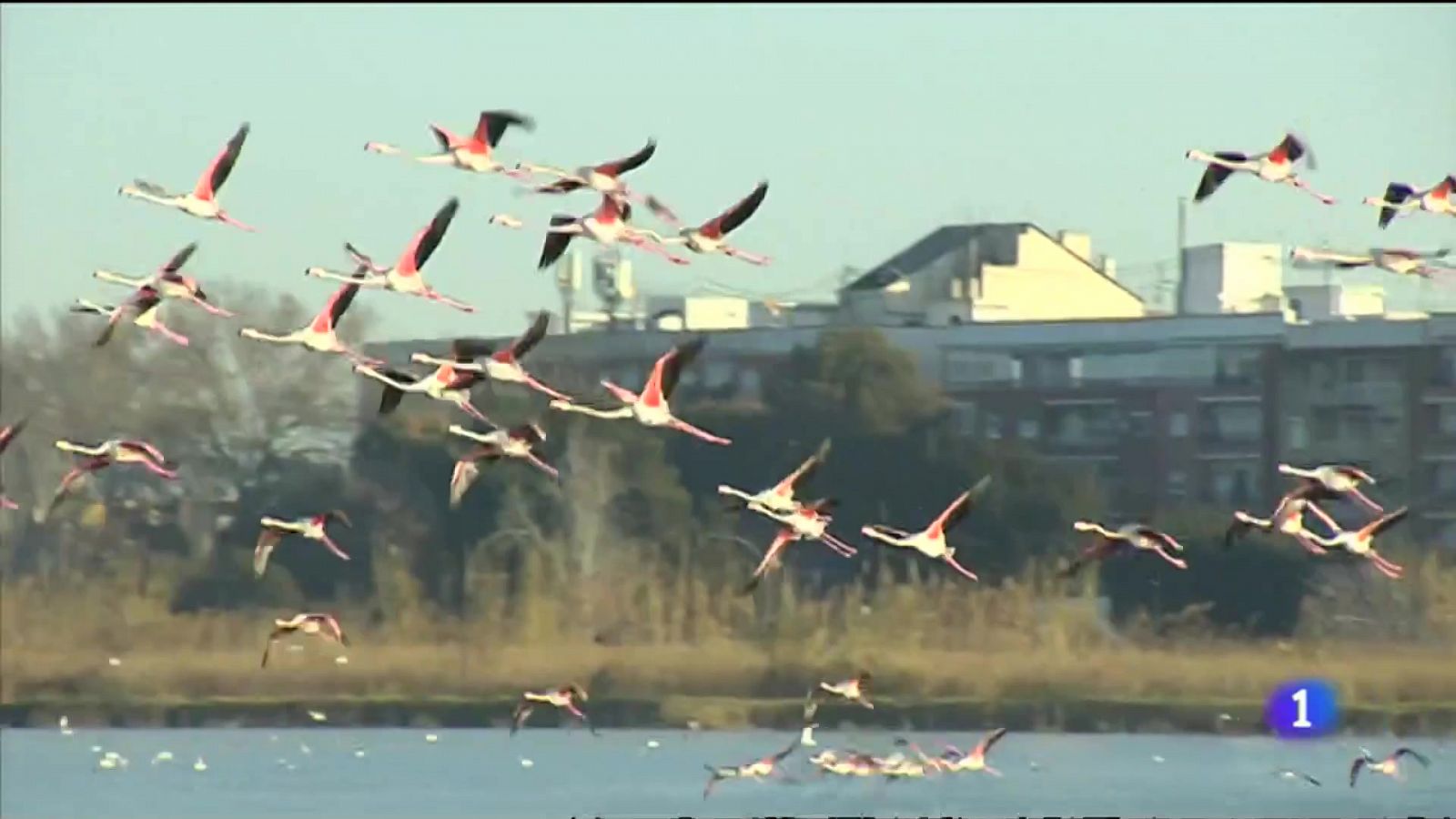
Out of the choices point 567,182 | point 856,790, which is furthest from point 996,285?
point 567,182

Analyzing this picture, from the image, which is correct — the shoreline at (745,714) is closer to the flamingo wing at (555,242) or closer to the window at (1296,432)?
the window at (1296,432)

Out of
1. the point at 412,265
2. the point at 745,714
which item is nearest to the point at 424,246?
the point at 412,265

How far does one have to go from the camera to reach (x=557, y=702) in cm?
3169

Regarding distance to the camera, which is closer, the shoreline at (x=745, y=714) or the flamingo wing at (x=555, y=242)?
the flamingo wing at (x=555, y=242)

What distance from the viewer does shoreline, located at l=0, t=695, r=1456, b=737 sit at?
131 feet

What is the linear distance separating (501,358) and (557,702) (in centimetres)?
534

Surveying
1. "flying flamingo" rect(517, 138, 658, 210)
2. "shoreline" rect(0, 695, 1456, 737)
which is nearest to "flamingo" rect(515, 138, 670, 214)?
"flying flamingo" rect(517, 138, 658, 210)

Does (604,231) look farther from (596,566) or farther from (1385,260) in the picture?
(596,566)

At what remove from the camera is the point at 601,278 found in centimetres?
4972

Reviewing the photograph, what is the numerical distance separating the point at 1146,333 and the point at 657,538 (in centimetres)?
572

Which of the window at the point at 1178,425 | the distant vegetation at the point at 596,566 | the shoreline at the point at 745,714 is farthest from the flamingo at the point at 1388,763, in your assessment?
the window at the point at 1178,425

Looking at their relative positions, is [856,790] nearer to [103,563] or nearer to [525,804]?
[525,804]

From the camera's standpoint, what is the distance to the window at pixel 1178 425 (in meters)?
44.3

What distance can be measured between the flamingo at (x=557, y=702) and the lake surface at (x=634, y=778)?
363 millimetres
